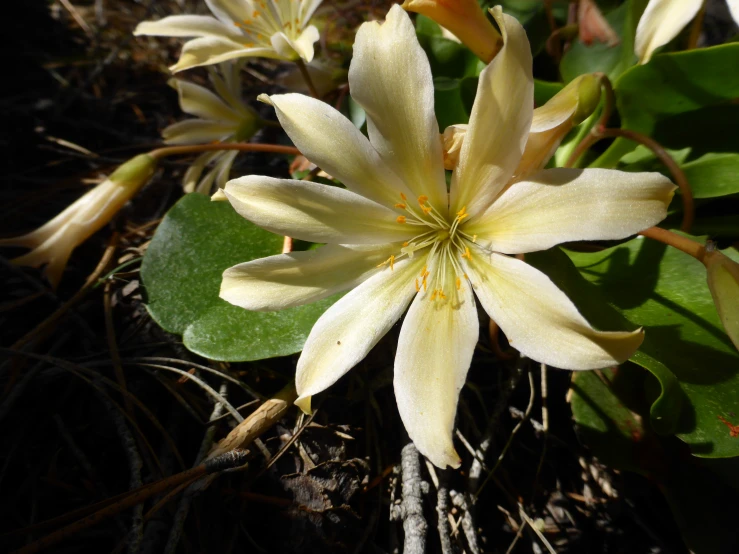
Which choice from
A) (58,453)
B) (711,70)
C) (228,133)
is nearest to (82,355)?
(58,453)

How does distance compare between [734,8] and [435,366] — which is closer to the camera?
[435,366]

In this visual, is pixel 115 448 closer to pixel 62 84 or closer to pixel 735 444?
pixel 735 444

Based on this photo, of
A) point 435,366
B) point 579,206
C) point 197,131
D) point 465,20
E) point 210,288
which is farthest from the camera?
→ point 197,131

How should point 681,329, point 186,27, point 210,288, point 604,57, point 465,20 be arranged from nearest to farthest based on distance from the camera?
point 681,329, point 465,20, point 210,288, point 604,57, point 186,27

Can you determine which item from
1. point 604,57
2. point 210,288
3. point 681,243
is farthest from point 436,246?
point 604,57

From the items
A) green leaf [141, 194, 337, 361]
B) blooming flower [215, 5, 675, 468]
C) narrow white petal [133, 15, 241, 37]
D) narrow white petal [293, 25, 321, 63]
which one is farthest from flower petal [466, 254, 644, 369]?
narrow white petal [133, 15, 241, 37]

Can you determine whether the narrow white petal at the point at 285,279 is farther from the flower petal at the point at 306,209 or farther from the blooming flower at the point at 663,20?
the blooming flower at the point at 663,20

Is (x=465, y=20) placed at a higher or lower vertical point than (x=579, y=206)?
higher

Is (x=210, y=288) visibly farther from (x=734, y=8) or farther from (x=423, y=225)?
(x=734, y=8)
